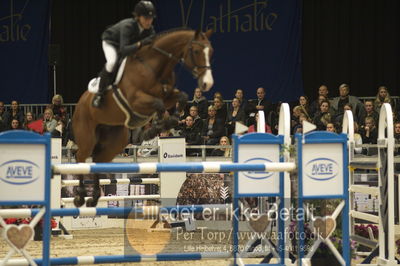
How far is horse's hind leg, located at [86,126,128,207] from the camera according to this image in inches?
222

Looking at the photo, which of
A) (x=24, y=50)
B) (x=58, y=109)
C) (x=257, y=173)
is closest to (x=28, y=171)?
(x=257, y=173)

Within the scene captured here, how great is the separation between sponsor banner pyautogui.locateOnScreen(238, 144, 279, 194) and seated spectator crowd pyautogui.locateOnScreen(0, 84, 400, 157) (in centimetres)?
418

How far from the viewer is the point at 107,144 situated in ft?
18.7

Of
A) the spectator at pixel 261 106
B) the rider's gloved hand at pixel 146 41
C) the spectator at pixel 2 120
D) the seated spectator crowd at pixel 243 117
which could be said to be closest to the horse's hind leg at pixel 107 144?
the rider's gloved hand at pixel 146 41

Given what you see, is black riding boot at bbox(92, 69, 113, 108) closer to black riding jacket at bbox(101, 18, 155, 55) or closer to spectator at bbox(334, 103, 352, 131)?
black riding jacket at bbox(101, 18, 155, 55)

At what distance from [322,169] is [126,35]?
5.97 feet

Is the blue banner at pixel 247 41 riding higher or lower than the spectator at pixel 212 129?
higher

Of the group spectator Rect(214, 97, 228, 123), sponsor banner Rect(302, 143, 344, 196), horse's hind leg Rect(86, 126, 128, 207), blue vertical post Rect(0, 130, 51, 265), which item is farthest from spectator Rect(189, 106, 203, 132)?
blue vertical post Rect(0, 130, 51, 265)

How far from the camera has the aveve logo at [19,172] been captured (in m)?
4.20

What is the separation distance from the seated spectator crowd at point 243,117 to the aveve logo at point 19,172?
5318mm

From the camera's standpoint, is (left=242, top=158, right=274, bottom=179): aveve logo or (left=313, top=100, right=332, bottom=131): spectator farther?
(left=313, top=100, right=332, bottom=131): spectator

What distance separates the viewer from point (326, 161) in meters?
4.76

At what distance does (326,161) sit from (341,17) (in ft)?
28.4

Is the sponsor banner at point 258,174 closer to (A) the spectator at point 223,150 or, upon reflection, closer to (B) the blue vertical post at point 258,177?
(B) the blue vertical post at point 258,177
